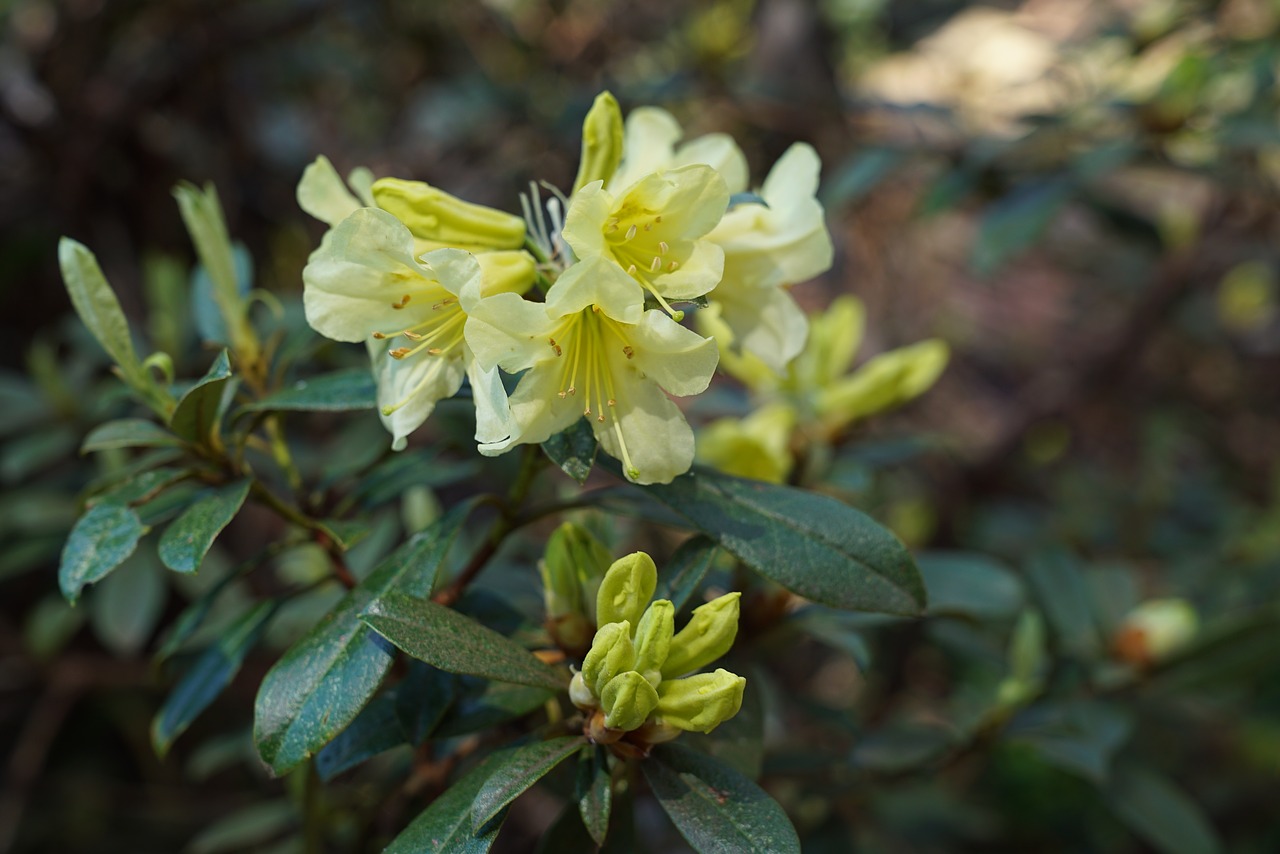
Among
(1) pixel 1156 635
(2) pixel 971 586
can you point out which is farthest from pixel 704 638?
(1) pixel 1156 635

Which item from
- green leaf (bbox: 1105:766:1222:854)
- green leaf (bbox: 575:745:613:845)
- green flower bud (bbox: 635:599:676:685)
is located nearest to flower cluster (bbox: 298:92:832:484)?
green flower bud (bbox: 635:599:676:685)

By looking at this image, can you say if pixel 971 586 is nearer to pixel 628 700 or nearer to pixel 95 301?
pixel 628 700

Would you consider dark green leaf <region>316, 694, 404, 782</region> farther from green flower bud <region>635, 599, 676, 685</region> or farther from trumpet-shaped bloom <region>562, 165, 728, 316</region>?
trumpet-shaped bloom <region>562, 165, 728, 316</region>

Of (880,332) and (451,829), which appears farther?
(880,332)

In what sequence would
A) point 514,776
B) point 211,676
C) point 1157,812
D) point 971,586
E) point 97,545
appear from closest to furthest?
point 514,776 → point 97,545 → point 211,676 → point 971,586 → point 1157,812

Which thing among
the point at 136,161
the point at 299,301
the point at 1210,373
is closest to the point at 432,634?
A: the point at 299,301

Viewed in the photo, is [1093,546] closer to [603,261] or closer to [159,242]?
[603,261]

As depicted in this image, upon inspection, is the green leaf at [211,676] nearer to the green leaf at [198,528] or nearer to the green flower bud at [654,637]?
the green leaf at [198,528]

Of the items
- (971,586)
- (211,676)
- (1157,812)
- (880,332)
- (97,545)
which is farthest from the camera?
(880,332)
